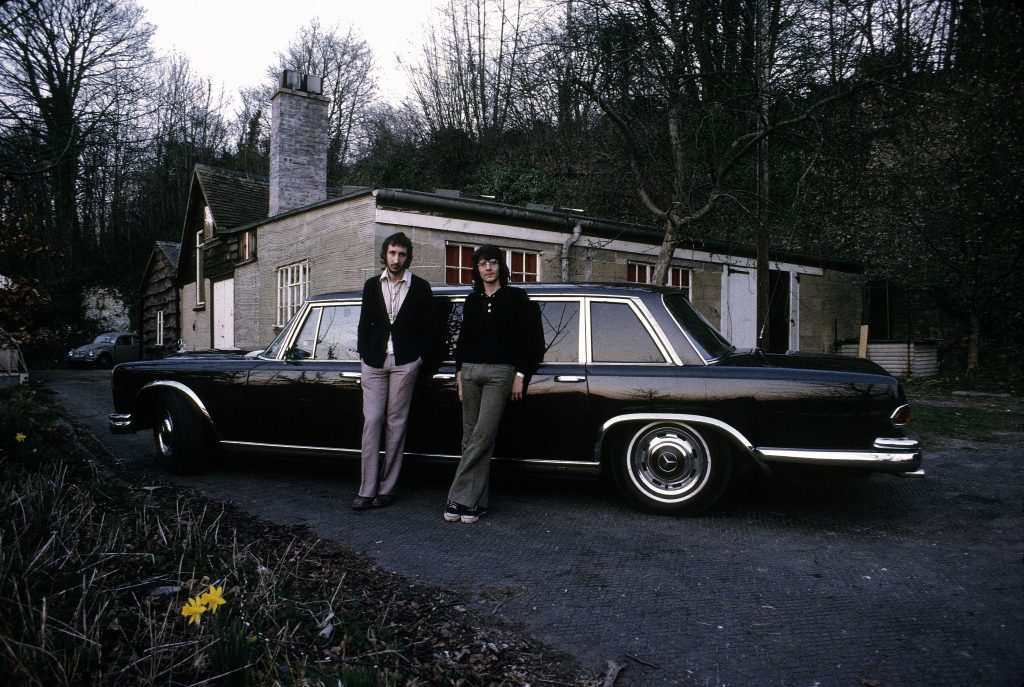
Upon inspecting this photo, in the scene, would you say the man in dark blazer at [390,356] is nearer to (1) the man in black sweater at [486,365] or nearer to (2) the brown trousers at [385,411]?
(2) the brown trousers at [385,411]

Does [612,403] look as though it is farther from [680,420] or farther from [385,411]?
[385,411]

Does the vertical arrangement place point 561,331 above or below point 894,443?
above

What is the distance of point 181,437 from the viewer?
5816 millimetres

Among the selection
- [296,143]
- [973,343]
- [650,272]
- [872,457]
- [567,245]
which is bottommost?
[872,457]

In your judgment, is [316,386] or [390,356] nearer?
[390,356]

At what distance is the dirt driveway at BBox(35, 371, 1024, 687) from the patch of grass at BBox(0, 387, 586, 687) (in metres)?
0.30

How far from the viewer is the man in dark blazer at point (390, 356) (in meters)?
4.79

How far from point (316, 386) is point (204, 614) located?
9.93 feet

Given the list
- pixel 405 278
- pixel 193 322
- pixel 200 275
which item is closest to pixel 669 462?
pixel 405 278

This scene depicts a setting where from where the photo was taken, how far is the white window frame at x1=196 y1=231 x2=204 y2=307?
2044cm

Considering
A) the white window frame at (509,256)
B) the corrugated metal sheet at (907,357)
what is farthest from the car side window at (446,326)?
the corrugated metal sheet at (907,357)

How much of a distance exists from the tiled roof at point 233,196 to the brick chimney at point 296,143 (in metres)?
3.98

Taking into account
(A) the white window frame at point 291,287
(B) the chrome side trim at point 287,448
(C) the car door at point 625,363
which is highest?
(A) the white window frame at point 291,287

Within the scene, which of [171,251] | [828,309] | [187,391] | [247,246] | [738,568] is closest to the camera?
[738,568]
